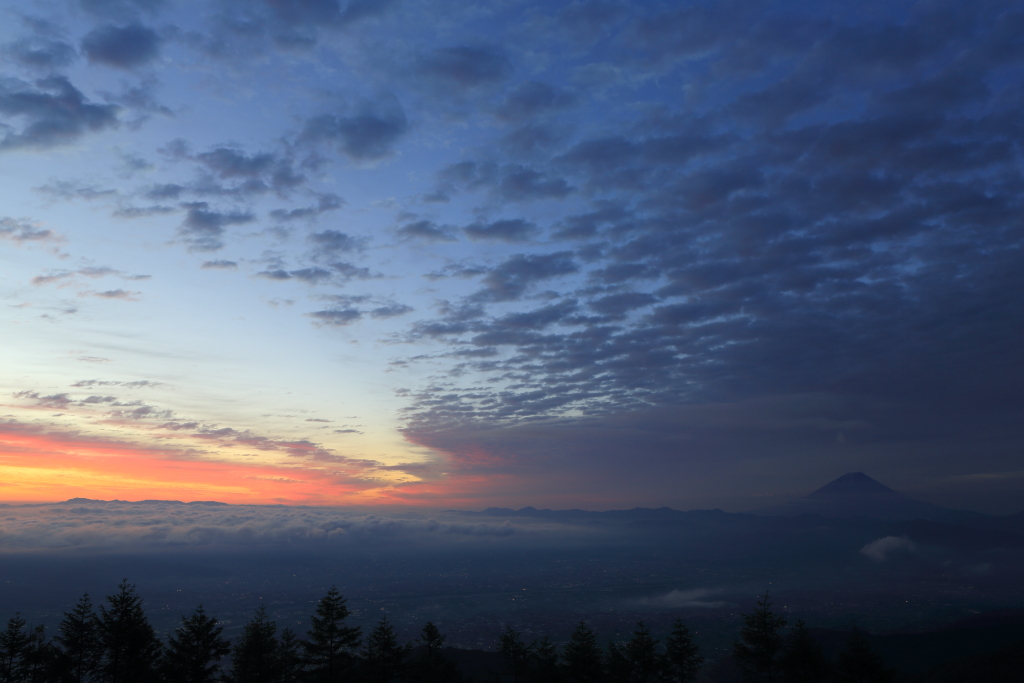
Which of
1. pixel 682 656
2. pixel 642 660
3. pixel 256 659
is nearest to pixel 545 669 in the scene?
pixel 642 660

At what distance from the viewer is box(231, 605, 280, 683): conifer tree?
4609 cm

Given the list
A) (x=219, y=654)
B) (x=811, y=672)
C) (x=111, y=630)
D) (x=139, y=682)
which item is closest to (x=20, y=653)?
(x=111, y=630)

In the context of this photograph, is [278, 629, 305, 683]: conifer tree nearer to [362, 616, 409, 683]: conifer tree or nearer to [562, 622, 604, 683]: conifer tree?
[362, 616, 409, 683]: conifer tree

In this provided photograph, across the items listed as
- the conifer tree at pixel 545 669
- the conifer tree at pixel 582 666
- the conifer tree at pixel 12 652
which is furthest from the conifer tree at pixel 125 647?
the conifer tree at pixel 582 666

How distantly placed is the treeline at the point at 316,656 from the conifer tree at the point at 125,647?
3.2 inches

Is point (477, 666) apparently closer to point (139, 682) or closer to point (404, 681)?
point (404, 681)

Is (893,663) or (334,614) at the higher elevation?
(334,614)

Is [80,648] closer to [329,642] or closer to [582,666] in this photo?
[329,642]

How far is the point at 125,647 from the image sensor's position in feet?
134

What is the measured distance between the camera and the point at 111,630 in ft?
134

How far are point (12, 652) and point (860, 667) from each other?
77649 mm

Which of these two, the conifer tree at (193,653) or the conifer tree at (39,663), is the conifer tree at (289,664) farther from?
the conifer tree at (39,663)

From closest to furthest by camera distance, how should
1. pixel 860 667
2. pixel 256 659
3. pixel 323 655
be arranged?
1. pixel 323 655
2. pixel 256 659
3. pixel 860 667

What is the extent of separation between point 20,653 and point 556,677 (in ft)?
158
